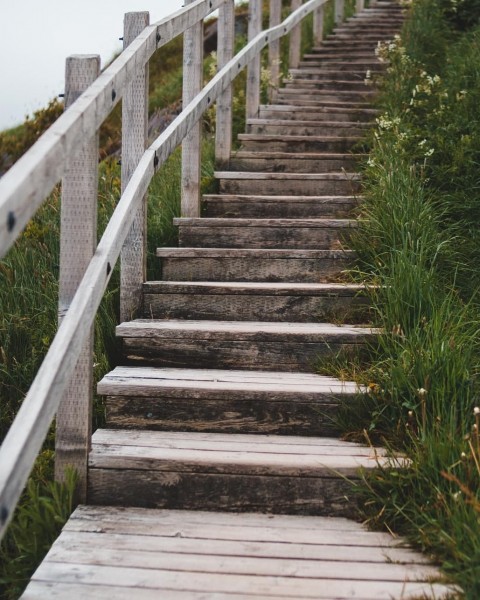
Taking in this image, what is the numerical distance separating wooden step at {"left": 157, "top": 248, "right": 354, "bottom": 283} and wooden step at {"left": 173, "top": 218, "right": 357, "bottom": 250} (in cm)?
34

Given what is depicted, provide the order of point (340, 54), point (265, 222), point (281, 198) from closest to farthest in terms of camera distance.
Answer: point (265, 222), point (281, 198), point (340, 54)

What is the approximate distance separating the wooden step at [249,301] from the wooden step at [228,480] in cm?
117

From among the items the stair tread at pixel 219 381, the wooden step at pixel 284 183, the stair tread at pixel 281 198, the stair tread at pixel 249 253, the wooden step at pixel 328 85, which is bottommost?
the stair tread at pixel 219 381

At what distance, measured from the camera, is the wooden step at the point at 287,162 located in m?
6.22

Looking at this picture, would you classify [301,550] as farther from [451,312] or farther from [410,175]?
[410,175]

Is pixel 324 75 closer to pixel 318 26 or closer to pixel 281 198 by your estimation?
pixel 318 26

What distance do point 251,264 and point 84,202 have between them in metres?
1.75

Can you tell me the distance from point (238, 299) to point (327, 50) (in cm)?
640

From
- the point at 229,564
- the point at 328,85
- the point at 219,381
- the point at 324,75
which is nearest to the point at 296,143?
the point at 328,85

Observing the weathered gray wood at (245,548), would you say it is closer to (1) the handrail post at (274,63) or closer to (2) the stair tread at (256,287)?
(2) the stair tread at (256,287)

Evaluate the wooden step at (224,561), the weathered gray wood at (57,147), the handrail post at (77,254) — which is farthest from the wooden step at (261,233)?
the wooden step at (224,561)

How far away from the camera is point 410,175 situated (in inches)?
192

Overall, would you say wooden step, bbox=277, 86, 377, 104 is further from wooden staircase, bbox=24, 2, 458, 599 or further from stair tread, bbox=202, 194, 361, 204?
wooden staircase, bbox=24, 2, 458, 599

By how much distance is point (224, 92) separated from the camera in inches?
233
